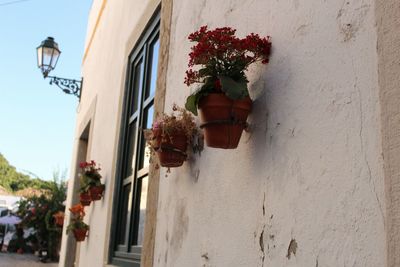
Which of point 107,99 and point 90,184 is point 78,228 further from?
point 107,99

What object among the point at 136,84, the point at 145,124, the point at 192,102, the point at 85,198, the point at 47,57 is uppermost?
the point at 47,57

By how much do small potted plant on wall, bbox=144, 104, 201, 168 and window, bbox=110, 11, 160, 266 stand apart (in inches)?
50.0

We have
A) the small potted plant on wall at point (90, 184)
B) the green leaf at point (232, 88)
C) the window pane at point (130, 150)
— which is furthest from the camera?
the small potted plant on wall at point (90, 184)

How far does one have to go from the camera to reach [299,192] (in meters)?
1.49

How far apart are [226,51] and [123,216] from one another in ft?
9.25

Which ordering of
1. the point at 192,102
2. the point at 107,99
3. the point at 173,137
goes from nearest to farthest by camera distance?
the point at 192,102
the point at 173,137
the point at 107,99

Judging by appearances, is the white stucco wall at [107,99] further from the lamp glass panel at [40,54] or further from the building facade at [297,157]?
the lamp glass panel at [40,54]

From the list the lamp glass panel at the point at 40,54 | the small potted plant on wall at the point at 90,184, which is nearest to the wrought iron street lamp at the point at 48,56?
the lamp glass panel at the point at 40,54

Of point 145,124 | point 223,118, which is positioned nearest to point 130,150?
→ point 145,124

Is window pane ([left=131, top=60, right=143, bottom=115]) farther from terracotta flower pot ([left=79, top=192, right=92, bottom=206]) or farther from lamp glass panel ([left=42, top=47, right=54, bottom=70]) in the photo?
lamp glass panel ([left=42, top=47, right=54, bottom=70])

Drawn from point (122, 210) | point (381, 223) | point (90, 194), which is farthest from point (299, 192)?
point (90, 194)

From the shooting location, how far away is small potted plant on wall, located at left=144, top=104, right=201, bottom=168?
92.0 inches

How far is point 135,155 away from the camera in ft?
13.2

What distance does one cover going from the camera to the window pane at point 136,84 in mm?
4465
